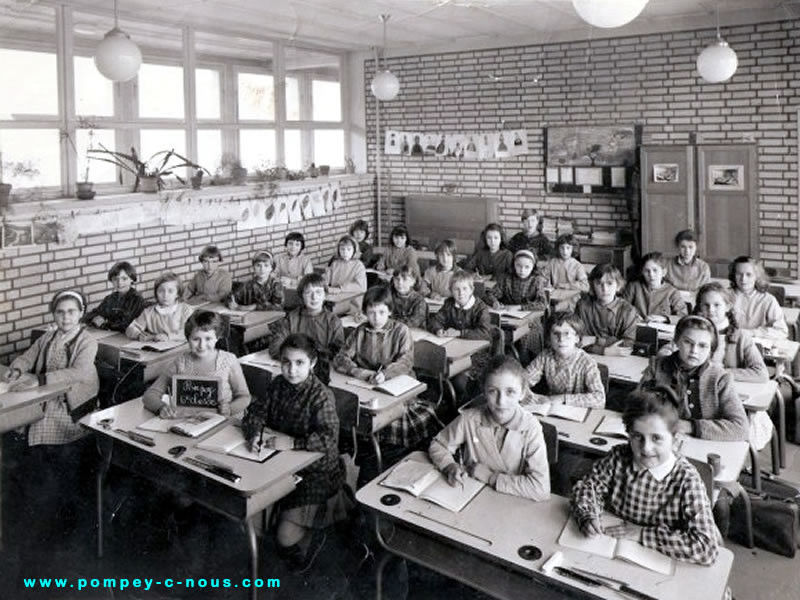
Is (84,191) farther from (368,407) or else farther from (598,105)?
(598,105)

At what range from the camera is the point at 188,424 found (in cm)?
402

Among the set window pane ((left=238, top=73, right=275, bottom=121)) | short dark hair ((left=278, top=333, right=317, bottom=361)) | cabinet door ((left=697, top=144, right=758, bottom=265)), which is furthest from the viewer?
window pane ((left=238, top=73, right=275, bottom=121))

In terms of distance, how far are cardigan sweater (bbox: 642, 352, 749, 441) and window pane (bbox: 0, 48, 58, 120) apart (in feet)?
20.4

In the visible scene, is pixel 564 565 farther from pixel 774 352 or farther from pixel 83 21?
pixel 83 21

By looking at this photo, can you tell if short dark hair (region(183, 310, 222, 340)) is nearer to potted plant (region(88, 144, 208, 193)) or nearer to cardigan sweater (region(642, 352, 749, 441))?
cardigan sweater (region(642, 352, 749, 441))

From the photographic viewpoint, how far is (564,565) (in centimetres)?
268

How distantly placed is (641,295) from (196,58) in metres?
5.88

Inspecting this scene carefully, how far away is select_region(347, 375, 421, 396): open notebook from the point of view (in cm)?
464

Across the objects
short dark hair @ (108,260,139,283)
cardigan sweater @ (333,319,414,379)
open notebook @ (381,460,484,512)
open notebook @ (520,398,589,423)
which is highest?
short dark hair @ (108,260,139,283)

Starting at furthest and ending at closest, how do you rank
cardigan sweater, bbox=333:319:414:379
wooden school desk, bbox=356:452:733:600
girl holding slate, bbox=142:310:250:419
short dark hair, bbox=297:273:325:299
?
short dark hair, bbox=297:273:325:299 < cardigan sweater, bbox=333:319:414:379 < girl holding slate, bbox=142:310:250:419 < wooden school desk, bbox=356:452:733:600

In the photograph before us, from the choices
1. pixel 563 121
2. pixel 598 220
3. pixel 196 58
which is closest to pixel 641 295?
pixel 598 220

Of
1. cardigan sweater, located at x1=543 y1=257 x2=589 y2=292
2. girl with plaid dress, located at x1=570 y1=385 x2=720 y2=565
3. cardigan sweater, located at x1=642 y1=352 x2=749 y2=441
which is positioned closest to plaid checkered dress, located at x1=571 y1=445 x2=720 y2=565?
girl with plaid dress, located at x1=570 y1=385 x2=720 y2=565

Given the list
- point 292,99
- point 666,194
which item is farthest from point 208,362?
point 292,99

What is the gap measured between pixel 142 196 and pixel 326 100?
4.35 meters
